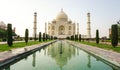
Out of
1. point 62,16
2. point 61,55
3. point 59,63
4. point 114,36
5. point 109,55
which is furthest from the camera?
point 62,16

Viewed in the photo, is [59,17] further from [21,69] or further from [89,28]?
[21,69]

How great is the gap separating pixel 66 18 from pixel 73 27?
3.41 metres

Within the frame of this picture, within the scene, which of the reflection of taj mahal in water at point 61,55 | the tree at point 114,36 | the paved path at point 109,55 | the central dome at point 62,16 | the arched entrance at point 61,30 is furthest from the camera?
the arched entrance at point 61,30

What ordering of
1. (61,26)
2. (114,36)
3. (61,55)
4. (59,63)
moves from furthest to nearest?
1. (61,26)
2. (114,36)
3. (61,55)
4. (59,63)

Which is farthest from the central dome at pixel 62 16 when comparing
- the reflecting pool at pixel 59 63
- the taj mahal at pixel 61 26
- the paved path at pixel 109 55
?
the reflecting pool at pixel 59 63

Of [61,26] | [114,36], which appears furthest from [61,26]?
[114,36]

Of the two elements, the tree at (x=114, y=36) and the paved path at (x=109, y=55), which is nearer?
the paved path at (x=109, y=55)

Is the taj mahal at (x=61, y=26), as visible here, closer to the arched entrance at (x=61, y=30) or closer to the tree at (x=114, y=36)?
the arched entrance at (x=61, y=30)

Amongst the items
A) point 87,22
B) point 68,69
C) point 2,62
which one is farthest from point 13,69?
point 87,22

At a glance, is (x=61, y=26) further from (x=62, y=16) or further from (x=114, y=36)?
(x=114, y=36)

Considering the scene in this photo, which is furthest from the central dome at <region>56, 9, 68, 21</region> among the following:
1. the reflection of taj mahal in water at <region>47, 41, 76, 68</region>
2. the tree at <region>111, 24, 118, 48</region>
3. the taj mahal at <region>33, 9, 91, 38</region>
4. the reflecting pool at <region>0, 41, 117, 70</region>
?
the reflecting pool at <region>0, 41, 117, 70</region>

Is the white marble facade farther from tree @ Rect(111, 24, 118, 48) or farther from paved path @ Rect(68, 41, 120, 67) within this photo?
paved path @ Rect(68, 41, 120, 67)

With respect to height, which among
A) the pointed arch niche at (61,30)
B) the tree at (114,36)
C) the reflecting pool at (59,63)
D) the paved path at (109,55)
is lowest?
the reflecting pool at (59,63)

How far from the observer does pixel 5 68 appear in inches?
199
